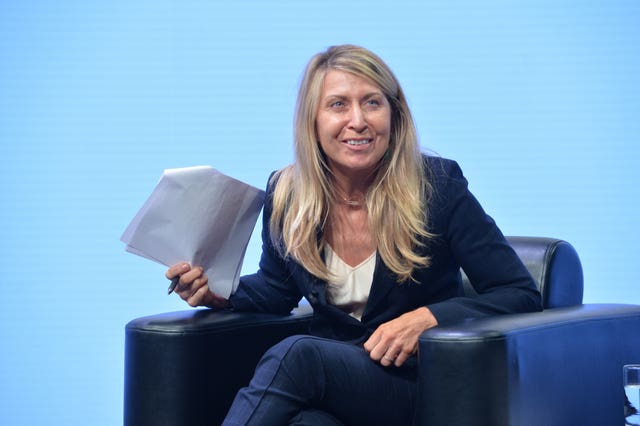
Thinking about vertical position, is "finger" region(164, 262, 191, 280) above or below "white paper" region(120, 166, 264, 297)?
below

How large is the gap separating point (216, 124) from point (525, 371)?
1.48 metres

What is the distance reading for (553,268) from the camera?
1.92 meters

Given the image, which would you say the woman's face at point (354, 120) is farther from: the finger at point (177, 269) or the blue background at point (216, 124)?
the blue background at point (216, 124)

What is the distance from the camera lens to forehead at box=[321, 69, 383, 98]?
1.83 m

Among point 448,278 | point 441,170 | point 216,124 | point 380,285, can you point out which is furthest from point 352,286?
point 216,124

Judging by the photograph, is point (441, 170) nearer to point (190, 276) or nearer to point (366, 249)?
point (366, 249)

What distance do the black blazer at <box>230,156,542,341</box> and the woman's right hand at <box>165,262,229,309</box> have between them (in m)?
0.06

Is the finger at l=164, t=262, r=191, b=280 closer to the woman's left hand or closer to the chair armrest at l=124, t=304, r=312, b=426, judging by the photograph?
the chair armrest at l=124, t=304, r=312, b=426

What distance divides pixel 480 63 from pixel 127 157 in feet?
3.40

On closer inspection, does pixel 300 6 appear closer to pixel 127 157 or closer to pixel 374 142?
pixel 127 157

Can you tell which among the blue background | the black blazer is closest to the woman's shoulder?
the black blazer

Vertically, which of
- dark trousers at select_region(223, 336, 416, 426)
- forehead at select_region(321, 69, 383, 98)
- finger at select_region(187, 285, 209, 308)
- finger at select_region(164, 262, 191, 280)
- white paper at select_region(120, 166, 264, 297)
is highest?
forehead at select_region(321, 69, 383, 98)

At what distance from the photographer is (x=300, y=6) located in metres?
2.65

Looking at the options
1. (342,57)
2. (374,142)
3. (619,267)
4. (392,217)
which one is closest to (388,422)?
(392,217)
